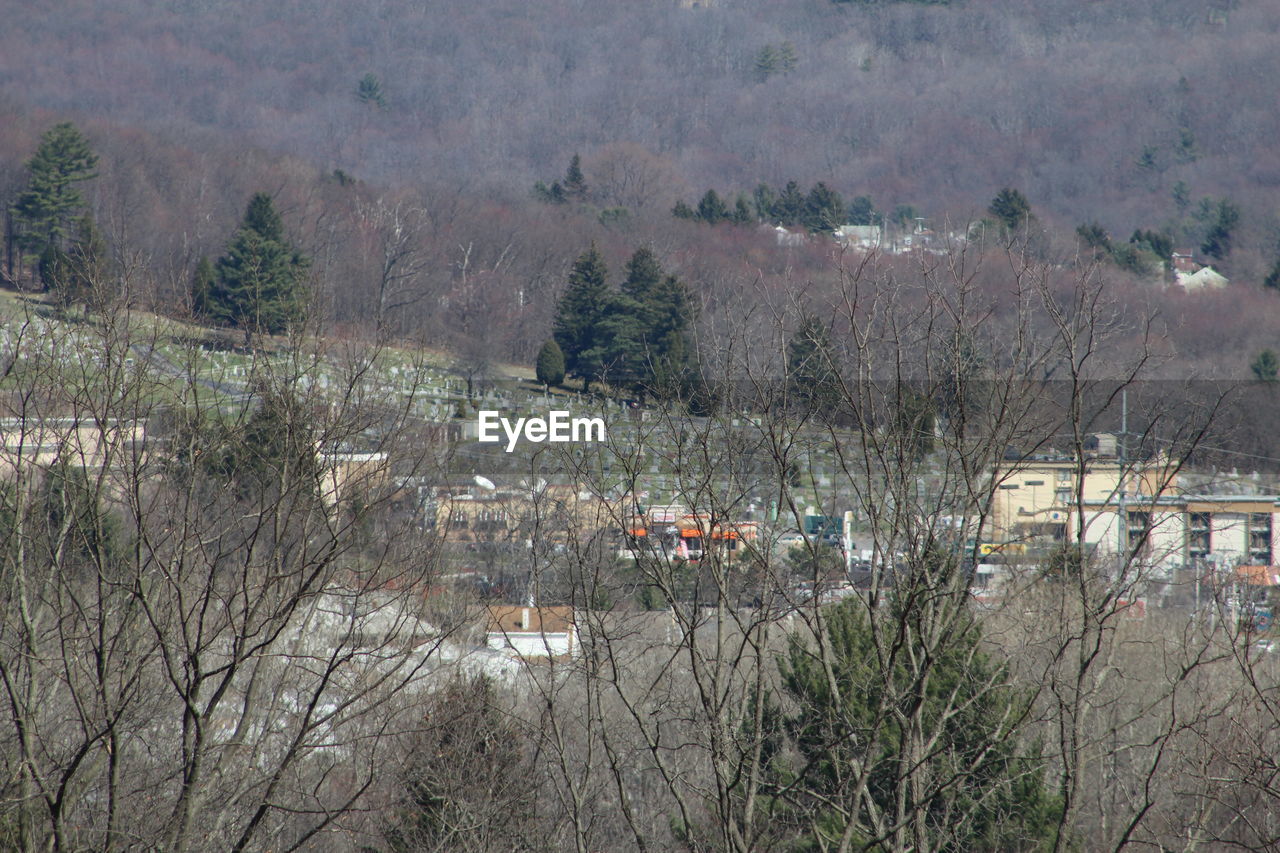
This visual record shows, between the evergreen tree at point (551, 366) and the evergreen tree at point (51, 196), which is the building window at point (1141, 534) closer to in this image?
the evergreen tree at point (551, 366)

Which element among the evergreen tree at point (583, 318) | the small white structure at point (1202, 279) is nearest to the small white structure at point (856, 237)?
the evergreen tree at point (583, 318)

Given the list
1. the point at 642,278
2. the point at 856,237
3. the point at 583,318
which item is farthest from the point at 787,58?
the point at 856,237

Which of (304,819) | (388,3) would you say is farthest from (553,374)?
(388,3)

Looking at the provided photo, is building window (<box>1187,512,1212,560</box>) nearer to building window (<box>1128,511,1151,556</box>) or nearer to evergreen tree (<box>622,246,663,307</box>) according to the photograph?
building window (<box>1128,511,1151,556</box>)

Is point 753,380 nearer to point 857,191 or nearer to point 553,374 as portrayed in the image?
point 553,374

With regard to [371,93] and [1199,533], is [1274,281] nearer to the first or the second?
[1199,533]

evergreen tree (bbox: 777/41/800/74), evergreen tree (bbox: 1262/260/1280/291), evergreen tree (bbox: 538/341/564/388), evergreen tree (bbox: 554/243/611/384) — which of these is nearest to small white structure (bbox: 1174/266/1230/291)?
evergreen tree (bbox: 1262/260/1280/291)
